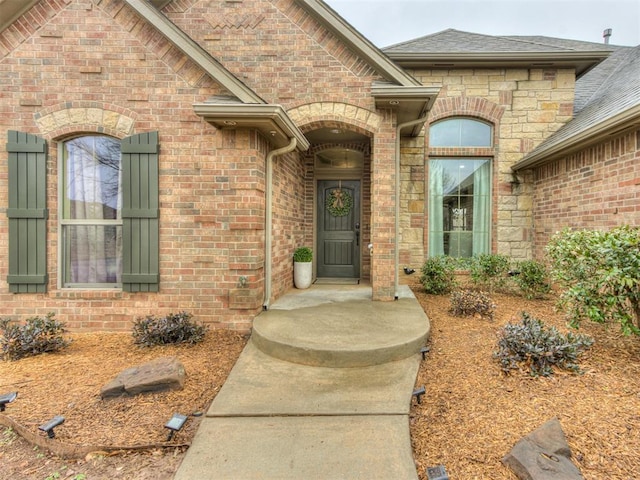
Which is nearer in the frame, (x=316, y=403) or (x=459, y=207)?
(x=316, y=403)

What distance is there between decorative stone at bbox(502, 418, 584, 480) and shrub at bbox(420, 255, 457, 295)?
3982 millimetres

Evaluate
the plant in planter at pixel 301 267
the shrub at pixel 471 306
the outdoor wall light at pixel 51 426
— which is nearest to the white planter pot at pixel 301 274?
the plant in planter at pixel 301 267

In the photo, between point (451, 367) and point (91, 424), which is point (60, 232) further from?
point (451, 367)

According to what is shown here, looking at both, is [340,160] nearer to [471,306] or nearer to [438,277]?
[438,277]

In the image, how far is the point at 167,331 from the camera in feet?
12.0

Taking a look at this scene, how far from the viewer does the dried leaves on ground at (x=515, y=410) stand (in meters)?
1.87

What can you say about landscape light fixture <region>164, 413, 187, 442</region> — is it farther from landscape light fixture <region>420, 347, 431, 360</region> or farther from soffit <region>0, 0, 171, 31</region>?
soffit <region>0, 0, 171, 31</region>

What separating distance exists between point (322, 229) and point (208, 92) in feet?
11.9

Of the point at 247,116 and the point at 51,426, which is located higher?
the point at 247,116

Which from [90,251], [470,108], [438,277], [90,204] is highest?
[470,108]

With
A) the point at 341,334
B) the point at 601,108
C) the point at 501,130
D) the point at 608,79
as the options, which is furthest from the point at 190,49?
the point at 608,79

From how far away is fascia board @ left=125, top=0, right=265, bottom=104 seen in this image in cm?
375

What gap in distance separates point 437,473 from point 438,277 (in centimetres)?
447

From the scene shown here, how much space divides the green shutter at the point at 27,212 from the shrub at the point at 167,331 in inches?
59.6
